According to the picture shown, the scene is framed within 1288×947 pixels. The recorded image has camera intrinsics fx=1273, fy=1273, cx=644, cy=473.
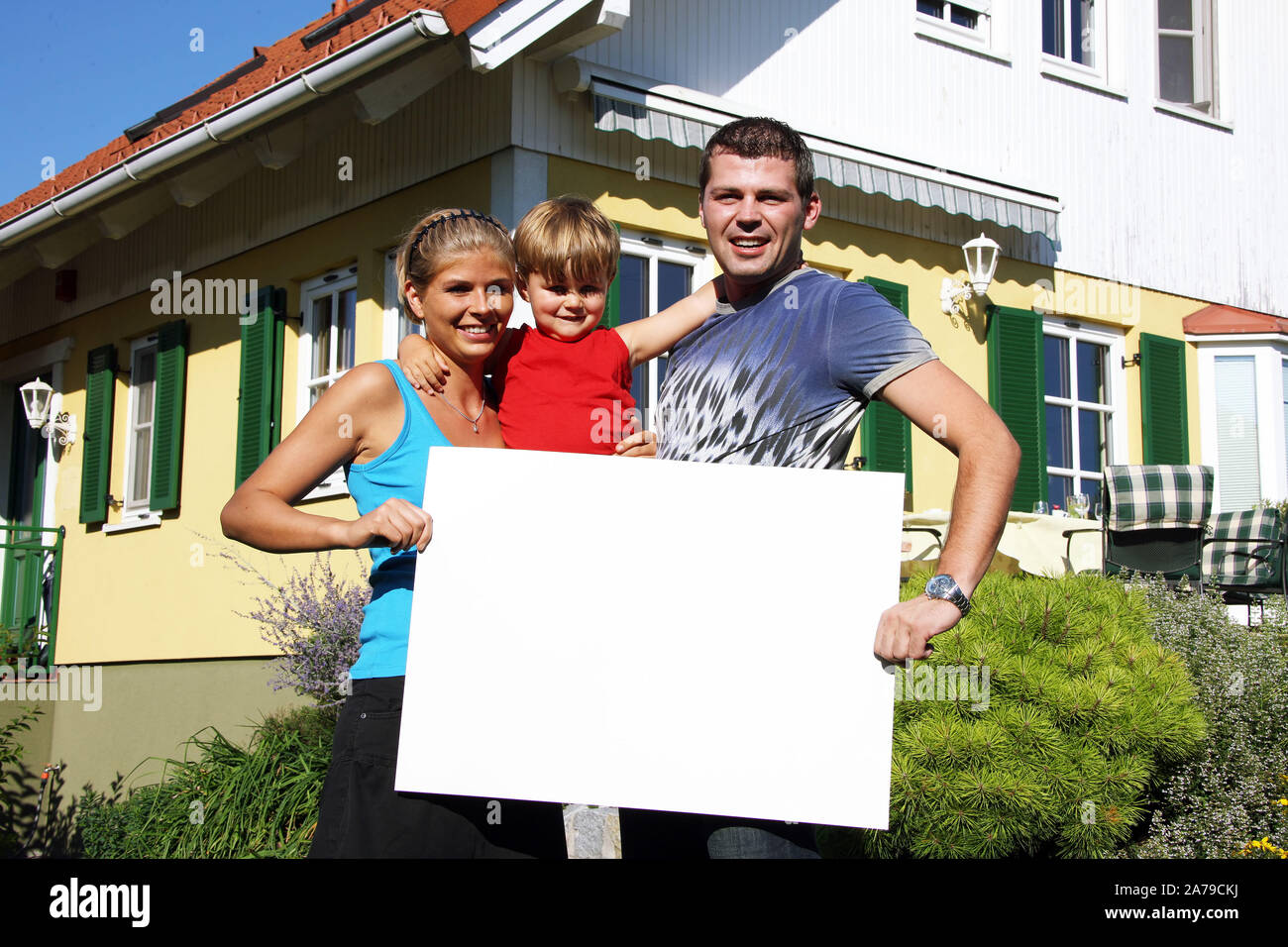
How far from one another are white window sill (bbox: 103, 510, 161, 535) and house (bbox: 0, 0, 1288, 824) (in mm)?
28

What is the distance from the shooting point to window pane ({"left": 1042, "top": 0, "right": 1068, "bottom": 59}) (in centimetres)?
1008

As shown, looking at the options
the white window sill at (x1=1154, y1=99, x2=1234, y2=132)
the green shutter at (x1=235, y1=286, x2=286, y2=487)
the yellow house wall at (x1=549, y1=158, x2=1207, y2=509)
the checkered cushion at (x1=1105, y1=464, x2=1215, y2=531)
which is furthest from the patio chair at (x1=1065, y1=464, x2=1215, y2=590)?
the green shutter at (x1=235, y1=286, x2=286, y2=487)

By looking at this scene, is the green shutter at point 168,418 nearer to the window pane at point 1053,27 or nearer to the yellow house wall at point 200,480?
the yellow house wall at point 200,480

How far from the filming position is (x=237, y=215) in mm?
9359

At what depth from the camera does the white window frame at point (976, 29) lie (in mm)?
9266

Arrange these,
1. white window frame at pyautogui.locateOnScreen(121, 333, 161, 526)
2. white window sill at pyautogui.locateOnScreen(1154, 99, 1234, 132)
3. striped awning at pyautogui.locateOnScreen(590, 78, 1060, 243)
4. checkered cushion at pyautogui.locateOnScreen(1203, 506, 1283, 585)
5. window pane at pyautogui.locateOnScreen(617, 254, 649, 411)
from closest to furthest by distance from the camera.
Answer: striped awning at pyautogui.locateOnScreen(590, 78, 1060, 243)
window pane at pyautogui.locateOnScreen(617, 254, 649, 411)
checkered cushion at pyautogui.locateOnScreen(1203, 506, 1283, 585)
white window frame at pyautogui.locateOnScreen(121, 333, 161, 526)
white window sill at pyautogui.locateOnScreen(1154, 99, 1234, 132)

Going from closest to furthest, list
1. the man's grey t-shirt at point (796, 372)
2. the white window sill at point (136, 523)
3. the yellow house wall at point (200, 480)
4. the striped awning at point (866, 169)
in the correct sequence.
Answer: the man's grey t-shirt at point (796, 372), the striped awning at point (866, 169), the yellow house wall at point (200, 480), the white window sill at point (136, 523)

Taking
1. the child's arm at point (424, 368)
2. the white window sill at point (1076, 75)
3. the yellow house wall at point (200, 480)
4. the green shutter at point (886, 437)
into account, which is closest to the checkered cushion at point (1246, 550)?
the green shutter at point (886, 437)

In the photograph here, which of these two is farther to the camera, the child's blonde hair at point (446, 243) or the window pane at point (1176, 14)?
the window pane at point (1176, 14)

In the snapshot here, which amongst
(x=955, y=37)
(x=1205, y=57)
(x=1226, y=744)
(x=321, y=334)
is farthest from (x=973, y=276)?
(x=321, y=334)

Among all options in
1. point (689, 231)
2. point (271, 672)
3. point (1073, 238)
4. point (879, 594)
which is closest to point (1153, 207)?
point (1073, 238)

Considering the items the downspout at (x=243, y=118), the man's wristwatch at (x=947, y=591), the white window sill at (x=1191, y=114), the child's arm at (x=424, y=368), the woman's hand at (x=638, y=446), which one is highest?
the white window sill at (x=1191, y=114)

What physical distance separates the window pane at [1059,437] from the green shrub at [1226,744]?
11.3 ft

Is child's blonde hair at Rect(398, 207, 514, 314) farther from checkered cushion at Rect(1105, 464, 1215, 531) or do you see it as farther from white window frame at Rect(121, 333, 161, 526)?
white window frame at Rect(121, 333, 161, 526)
